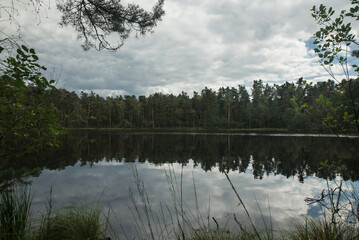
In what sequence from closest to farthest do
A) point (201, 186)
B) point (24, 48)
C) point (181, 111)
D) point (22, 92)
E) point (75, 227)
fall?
point (24, 48), point (22, 92), point (75, 227), point (201, 186), point (181, 111)

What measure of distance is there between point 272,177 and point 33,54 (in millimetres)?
12238

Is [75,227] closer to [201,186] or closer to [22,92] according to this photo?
[22,92]

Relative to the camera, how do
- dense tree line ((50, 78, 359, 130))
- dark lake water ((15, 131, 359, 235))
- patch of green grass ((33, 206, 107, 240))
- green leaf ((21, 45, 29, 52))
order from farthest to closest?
1. dense tree line ((50, 78, 359, 130))
2. dark lake water ((15, 131, 359, 235))
3. patch of green grass ((33, 206, 107, 240))
4. green leaf ((21, 45, 29, 52))

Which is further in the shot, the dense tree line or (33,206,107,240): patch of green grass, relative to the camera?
the dense tree line

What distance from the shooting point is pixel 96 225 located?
4062 mm

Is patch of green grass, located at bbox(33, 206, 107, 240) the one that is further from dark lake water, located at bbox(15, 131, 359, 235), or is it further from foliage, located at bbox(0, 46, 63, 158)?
foliage, located at bbox(0, 46, 63, 158)

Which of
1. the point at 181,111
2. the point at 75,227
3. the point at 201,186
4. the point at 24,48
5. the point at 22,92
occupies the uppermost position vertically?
the point at 181,111

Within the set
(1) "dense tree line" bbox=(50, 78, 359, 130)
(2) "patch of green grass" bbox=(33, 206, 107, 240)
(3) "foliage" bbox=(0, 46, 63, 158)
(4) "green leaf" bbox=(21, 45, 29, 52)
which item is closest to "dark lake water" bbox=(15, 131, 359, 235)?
(2) "patch of green grass" bbox=(33, 206, 107, 240)

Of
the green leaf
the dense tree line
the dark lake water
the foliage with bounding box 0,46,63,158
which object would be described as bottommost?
the dark lake water

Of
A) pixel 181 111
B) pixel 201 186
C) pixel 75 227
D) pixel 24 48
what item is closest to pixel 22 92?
pixel 24 48

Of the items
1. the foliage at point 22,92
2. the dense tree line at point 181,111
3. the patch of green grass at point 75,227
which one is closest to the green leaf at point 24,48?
the foliage at point 22,92

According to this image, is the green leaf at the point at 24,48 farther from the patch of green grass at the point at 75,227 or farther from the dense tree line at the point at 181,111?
A: the dense tree line at the point at 181,111

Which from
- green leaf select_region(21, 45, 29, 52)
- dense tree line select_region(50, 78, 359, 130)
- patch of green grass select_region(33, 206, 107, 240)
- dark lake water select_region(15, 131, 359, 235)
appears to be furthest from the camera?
dense tree line select_region(50, 78, 359, 130)

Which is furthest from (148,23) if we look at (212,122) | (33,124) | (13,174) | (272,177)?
(212,122)
